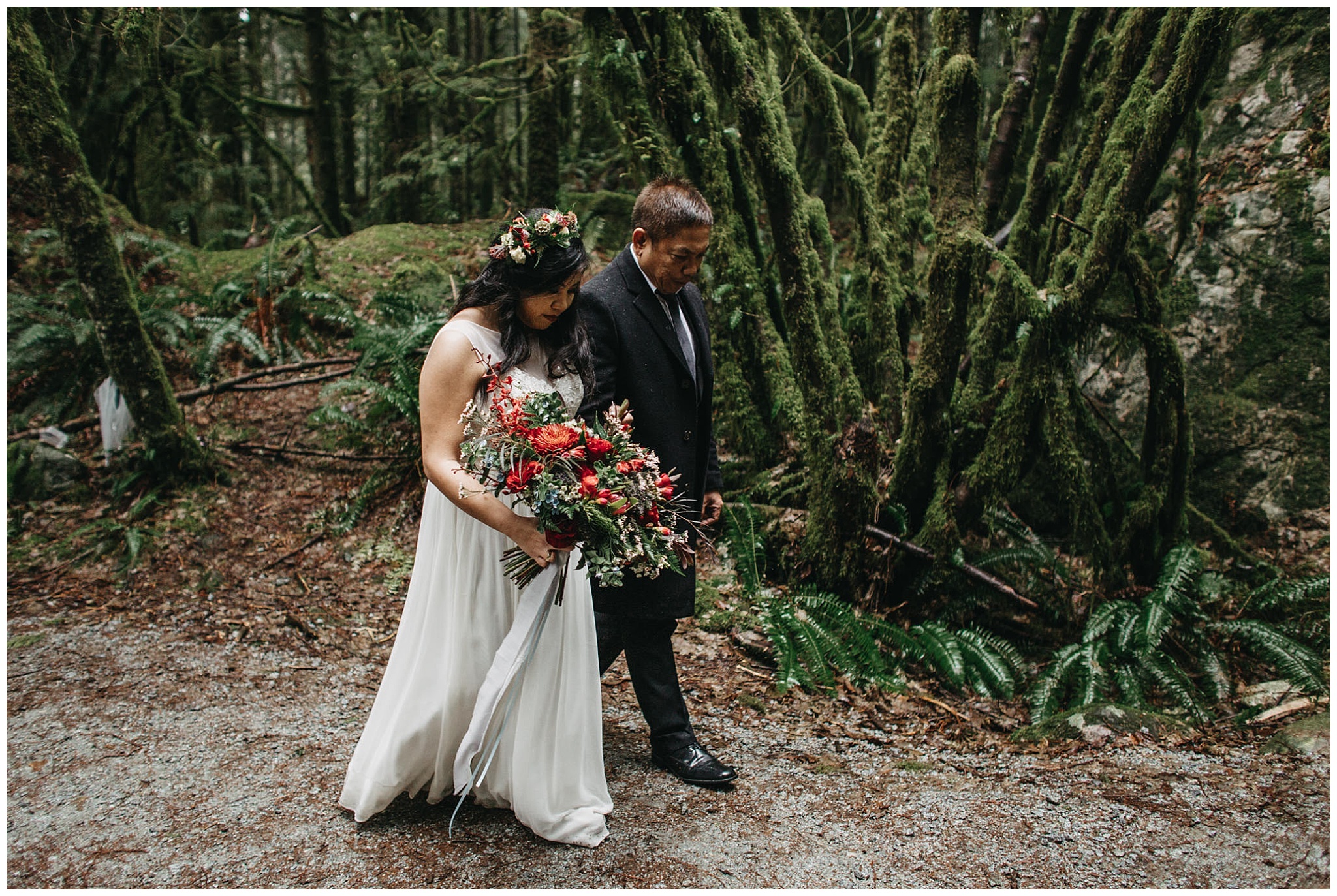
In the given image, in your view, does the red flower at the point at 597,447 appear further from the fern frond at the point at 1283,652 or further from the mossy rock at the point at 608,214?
the mossy rock at the point at 608,214

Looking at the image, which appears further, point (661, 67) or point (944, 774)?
point (661, 67)

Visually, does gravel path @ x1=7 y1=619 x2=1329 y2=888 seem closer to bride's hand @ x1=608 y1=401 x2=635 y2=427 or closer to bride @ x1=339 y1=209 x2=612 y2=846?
bride @ x1=339 y1=209 x2=612 y2=846

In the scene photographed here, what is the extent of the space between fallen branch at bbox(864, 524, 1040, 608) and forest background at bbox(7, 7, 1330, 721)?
0.02 meters

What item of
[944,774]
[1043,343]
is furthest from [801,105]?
[944,774]

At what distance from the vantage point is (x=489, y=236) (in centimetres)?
917

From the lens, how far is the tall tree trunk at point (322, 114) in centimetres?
1120

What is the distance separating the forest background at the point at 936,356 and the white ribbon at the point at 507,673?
201cm

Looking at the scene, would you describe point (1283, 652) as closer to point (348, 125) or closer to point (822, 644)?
point (822, 644)

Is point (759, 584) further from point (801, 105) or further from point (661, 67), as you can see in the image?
point (801, 105)

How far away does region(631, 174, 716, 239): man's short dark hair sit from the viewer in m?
2.89

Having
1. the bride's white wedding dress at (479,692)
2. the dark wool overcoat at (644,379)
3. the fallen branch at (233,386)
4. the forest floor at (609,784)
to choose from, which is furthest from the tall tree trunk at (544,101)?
the bride's white wedding dress at (479,692)

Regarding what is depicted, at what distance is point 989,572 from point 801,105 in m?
5.71

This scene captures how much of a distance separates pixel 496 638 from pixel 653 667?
2.23 ft

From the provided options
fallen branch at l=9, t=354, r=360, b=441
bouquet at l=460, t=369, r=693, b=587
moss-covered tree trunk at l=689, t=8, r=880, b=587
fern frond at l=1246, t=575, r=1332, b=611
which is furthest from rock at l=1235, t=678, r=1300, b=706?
fallen branch at l=9, t=354, r=360, b=441
